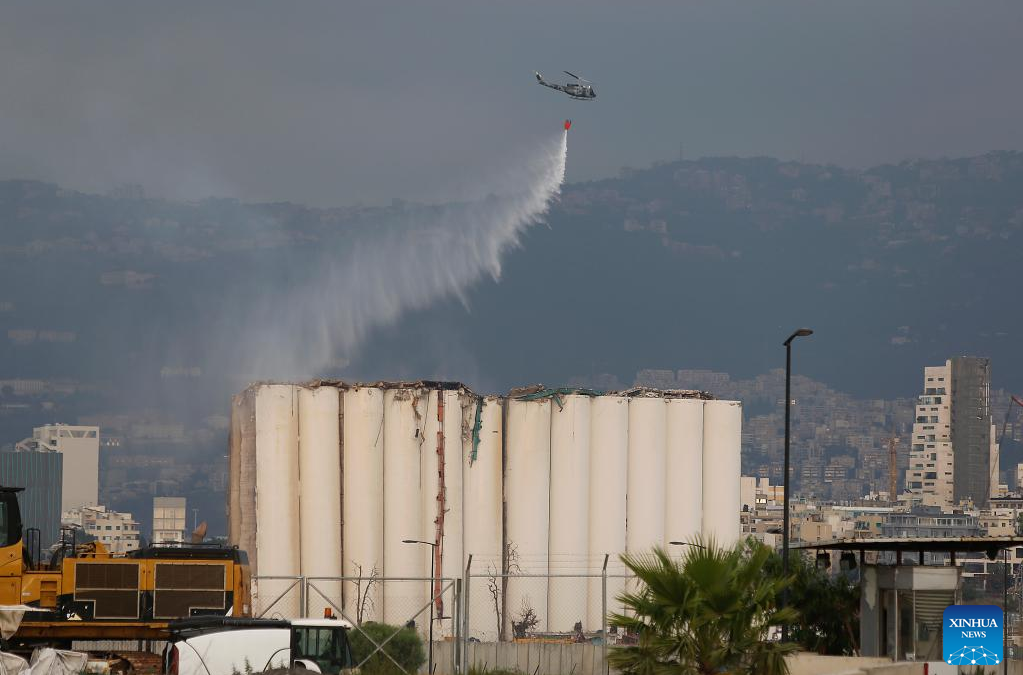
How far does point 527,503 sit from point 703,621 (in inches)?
2017

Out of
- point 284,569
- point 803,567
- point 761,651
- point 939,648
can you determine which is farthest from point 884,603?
point 284,569

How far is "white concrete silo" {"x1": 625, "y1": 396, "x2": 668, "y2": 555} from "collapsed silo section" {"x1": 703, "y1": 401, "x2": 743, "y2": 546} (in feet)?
9.98

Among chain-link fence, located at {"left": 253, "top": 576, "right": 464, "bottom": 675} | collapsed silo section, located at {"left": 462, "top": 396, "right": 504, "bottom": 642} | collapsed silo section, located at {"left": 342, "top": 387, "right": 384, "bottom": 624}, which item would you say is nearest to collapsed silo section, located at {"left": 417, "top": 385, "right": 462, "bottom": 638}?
collapsed silo section, located at {"left": 462, "top": 396, "right": 504, "bottom": 642}

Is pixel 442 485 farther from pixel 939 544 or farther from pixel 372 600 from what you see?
pixel 939 544

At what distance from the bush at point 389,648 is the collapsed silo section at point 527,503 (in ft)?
49.6

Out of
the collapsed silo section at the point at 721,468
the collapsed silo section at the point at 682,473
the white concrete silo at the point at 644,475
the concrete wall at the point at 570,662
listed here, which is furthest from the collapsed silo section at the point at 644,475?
the concrete wall at the point at 570,662

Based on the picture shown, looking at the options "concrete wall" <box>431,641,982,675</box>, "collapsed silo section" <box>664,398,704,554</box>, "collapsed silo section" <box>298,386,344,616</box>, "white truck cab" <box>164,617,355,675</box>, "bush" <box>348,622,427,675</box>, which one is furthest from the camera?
"collapsed silo section" <box>664,398,704,554</box>

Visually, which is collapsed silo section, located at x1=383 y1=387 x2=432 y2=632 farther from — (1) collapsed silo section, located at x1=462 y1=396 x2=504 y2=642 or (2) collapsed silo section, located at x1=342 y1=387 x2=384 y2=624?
→ (1) collapsed silo section, located at x1=462 y1=396 x2=504 y2=642

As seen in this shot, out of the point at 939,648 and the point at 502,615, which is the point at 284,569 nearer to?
the point at 502,615

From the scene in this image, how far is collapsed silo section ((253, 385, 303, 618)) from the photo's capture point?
68750 millimetres

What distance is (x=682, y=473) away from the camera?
77312 mm

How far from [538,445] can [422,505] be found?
260 inches

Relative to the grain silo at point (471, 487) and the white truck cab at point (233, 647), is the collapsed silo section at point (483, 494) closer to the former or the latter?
the grain silo at point (471, 487)

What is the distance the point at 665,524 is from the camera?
76.9 meters
